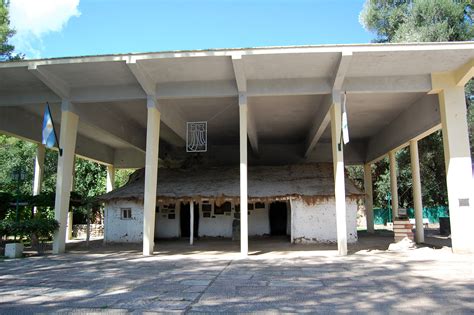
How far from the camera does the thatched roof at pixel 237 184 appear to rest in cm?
1781

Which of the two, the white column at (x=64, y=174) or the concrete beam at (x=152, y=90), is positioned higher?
the concrete beam at (x=152, y=90)

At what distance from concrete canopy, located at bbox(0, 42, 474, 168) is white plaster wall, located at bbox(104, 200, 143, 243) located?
3.38 m

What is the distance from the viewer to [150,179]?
13.8 m

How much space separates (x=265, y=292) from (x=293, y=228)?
1120 cm

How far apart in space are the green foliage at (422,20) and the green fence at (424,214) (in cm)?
1984

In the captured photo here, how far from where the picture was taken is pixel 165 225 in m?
22.0

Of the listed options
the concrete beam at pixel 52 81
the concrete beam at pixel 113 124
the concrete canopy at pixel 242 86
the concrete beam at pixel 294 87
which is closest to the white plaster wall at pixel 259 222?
the concrete canopy at pixel 242 86

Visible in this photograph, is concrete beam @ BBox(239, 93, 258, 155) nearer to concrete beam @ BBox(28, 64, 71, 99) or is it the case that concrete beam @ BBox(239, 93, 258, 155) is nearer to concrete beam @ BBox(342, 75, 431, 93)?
concrete beam @ BBox(342, 75, 431, 93)

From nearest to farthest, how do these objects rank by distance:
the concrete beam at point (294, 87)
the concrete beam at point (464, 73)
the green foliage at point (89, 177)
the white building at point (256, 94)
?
the concrete beam at point (464, 73) → the white building at point (256, 94) → the concrete beam at point (294, 87) → the green foliage at point (89, 177)

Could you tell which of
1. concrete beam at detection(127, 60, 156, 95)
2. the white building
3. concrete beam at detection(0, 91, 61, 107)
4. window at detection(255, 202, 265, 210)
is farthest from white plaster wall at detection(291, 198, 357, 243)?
concrete beam at detection(0, 91, 61, 107)

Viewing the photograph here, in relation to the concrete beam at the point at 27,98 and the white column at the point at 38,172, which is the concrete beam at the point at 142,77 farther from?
the white column at the point at 38,172

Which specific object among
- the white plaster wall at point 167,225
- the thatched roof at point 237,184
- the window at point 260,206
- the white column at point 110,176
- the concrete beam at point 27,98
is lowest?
the white plaster wall at point 167,225

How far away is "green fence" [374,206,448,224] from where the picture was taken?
39.3 m

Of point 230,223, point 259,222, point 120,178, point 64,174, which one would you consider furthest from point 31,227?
point 120,178
